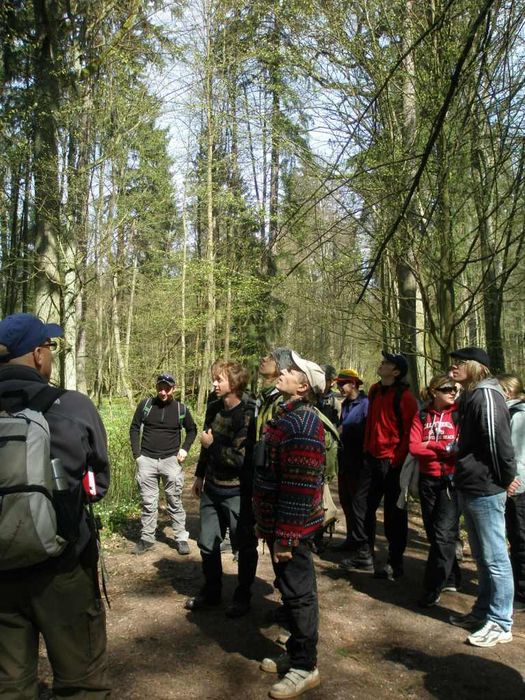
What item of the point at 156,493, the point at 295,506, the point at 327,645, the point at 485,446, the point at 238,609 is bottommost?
the point at 327,645

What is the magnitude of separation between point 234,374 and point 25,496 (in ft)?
7.96

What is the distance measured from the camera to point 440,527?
4.14m

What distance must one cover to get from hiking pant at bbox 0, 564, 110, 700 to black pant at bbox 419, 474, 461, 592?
2711mm

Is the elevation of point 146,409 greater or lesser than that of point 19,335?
lesser

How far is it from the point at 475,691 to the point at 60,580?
2.40 m

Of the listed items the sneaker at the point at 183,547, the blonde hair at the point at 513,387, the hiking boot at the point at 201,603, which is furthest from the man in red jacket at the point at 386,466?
the sneaker at the point at 183,547

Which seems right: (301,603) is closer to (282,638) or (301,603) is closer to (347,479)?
(282,638)

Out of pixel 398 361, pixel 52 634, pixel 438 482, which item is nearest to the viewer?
pixel 52 634

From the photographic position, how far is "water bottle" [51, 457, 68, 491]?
210 centimetres

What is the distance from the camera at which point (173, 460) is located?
584 centimetres

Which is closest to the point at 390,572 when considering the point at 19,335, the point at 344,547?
the point at 344,547

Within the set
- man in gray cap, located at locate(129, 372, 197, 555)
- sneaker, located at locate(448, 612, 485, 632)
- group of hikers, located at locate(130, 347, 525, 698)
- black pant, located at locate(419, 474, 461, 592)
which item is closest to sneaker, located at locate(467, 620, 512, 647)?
group of hikers, located at locate(130, 347, 525, 698)

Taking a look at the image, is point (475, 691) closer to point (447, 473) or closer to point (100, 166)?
point (447, 473)

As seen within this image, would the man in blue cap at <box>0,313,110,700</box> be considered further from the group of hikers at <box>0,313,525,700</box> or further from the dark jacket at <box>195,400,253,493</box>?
the dark jacket at <box>195,400,253,493</box>
